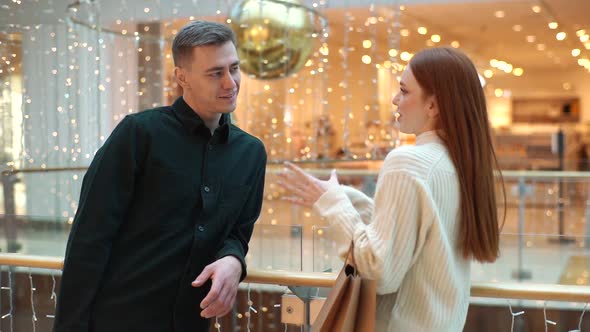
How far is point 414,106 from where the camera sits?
1.84 meters

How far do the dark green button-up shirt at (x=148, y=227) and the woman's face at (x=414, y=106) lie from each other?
1.55 ft

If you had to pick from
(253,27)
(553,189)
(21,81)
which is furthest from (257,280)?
(553,189)

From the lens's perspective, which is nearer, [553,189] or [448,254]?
[448,254]

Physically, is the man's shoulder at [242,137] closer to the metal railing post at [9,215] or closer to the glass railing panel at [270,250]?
the glass railing panel at [270,250]

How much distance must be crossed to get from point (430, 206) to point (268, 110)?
8690mm

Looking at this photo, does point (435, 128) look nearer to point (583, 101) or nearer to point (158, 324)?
point (158, 324)

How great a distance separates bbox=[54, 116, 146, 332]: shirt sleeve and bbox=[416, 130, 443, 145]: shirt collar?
0.67 m

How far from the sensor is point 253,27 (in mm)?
5707

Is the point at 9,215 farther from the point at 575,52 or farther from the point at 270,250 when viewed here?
the point at 575,52

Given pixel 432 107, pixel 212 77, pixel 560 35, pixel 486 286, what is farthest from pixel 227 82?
pixel 560 35

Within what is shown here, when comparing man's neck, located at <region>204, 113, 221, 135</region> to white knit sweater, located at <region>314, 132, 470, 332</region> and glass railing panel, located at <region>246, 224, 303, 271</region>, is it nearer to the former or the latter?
white knit sweater, located at <region>314, 132, 470, 332</region>

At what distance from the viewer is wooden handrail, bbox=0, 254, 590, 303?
6.78ft

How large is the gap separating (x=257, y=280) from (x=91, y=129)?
5.45 metres

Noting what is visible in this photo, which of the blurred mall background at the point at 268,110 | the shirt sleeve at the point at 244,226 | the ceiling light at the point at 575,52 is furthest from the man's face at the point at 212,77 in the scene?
the ceiling light at the point at 575,52
